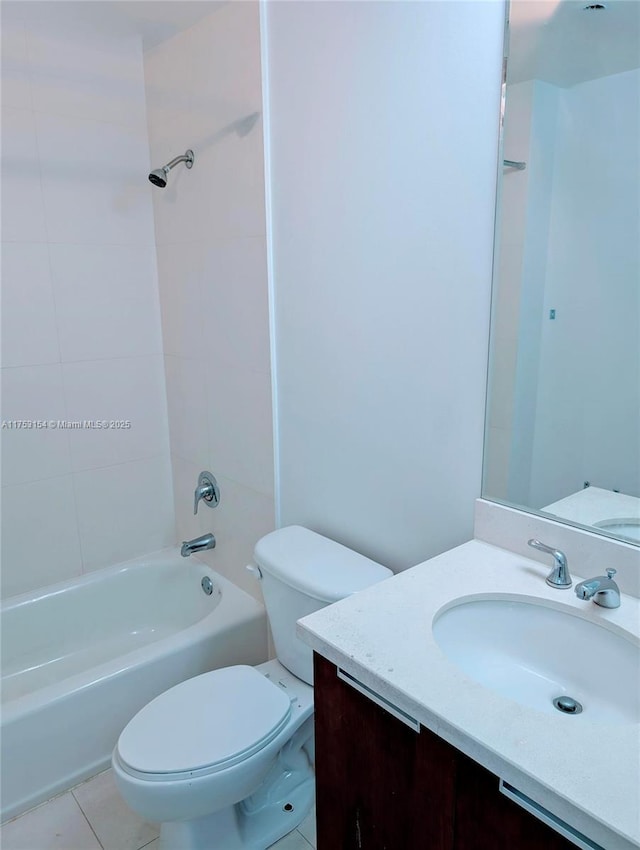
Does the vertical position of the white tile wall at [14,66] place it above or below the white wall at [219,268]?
above

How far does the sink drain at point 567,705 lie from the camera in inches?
37.3

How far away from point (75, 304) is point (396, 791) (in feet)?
6.58

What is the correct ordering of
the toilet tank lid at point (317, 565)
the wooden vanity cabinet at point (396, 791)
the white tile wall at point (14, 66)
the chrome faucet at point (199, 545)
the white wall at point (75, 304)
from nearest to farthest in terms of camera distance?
the wooden vanity cabinet at point (396, 791)
the toilet tank lid at point (317, 565)
the white tile wall at point (14, 66)
the white wall at point (75, 304)
the chrome faucet at point (199, 545)

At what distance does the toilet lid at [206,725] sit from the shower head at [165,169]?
1584 mm

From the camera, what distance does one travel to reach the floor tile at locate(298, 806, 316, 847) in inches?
63.4

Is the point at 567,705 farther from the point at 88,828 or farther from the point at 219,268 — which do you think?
the point at 219,268

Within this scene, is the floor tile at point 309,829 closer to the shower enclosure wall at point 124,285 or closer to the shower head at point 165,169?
the shower enclosure wall at point 124,285

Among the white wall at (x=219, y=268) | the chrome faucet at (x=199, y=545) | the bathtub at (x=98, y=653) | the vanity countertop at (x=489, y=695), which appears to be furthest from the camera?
the chrome faucet at (x=199, y=545)

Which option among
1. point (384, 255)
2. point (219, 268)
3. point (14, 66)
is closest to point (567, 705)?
point (384, 255)

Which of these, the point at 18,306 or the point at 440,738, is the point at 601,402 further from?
the point at 18,306

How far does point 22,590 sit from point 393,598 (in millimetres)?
1789

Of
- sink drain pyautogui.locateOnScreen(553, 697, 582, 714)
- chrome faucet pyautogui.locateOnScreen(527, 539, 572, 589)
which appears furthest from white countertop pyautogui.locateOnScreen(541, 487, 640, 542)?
sink drain pyautogui.locateOnScreen(553, 697, 582, 714)

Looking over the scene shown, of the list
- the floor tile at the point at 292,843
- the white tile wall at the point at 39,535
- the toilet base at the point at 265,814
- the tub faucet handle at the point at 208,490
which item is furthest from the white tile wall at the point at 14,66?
the floor tile at the point at 292,843

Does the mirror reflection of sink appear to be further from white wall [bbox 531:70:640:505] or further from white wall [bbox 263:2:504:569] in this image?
white wall [bbox 263:2:504:569]
